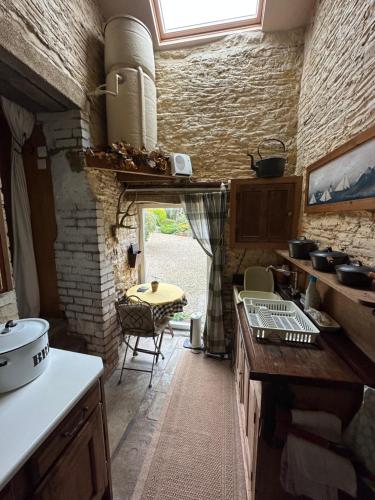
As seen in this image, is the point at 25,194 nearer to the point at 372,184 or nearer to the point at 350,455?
the point at 372,184

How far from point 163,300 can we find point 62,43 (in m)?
2.35

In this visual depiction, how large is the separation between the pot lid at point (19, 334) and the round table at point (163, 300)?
1226 mm

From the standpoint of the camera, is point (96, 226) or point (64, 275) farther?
point (64, 275)

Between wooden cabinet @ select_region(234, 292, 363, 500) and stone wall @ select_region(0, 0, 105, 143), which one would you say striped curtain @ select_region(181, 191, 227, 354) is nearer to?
stone wall @ select_region(0, 0, 105, 143)

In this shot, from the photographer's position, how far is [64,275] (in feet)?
6.82

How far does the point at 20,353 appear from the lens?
877 mm

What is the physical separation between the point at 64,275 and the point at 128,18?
253 cm

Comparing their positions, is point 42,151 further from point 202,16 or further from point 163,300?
point 202,16

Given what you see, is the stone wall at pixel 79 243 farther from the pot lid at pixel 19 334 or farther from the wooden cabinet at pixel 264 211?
the wooden cabinet at pixel 264 211

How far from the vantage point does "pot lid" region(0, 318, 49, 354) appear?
870 millimetres

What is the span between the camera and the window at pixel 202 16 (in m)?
2.18

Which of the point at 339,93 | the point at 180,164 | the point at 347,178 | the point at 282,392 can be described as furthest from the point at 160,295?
the point at 339,93

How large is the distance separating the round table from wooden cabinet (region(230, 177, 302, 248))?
0.87m

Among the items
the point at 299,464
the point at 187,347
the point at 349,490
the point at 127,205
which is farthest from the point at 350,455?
the point at 127,205
